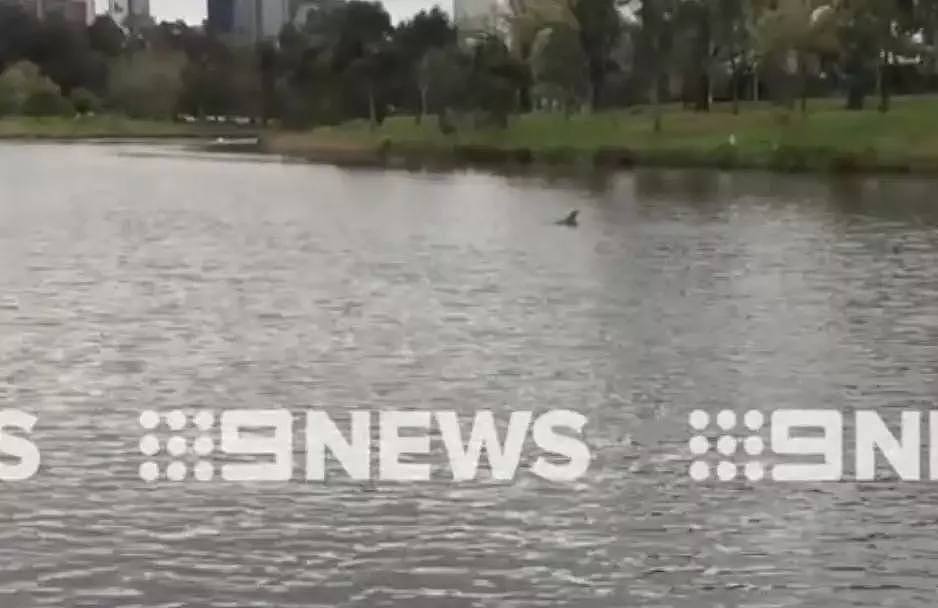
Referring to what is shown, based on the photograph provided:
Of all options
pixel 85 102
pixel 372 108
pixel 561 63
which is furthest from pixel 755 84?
pixel 85 102

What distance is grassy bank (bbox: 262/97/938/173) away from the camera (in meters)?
66.1

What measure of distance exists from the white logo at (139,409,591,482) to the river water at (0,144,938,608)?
258 mm

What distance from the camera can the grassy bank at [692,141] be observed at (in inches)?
2603

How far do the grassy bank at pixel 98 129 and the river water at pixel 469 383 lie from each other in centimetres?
7687

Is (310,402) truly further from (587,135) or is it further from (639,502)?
(587,135)

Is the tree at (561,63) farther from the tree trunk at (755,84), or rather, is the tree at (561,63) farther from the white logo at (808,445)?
the white logo at (808,445)

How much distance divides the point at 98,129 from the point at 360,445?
111 meters

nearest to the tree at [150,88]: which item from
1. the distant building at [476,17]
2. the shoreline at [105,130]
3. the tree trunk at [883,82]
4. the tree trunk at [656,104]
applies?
the shoreline at [105,130]

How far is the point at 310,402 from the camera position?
762 inches

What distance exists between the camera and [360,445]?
1731 centimetres

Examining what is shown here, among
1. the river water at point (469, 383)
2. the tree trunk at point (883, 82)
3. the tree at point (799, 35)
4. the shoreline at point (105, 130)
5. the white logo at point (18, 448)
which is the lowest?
the shoreline at point (105, 130)

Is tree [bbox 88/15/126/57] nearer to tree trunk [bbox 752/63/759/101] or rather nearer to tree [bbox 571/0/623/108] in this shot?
tree [bbox 571/0/623/108]

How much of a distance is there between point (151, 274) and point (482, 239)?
31.0ft

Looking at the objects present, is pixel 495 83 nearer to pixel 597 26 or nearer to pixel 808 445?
pixel 597 26
